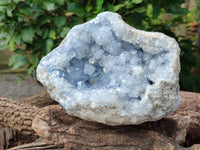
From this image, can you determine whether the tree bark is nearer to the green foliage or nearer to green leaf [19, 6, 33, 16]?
the green foliage

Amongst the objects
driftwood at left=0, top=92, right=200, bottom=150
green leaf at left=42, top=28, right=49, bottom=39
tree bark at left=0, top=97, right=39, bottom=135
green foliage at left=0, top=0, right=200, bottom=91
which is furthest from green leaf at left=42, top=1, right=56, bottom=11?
driftwood at left=0, top=92, right=200, bottom=150

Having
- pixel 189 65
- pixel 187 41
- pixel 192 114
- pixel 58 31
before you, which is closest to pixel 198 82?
pixel 189 65

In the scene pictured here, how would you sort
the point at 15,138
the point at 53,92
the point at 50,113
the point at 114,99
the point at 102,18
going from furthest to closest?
the point at 15,138 → the point at 50,113 → the point at 102,18 → the point at 53,92 → the point at 114,99

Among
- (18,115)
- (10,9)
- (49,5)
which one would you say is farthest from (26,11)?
(18,115)

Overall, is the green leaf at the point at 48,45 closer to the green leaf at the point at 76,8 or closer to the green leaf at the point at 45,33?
the green leaf at the point at 45,33

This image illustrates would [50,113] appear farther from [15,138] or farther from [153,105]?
[15,138]

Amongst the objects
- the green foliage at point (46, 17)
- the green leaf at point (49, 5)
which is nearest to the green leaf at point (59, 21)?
the green foliage at point (46, 17)
